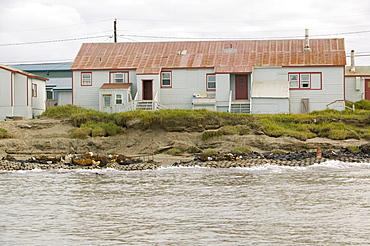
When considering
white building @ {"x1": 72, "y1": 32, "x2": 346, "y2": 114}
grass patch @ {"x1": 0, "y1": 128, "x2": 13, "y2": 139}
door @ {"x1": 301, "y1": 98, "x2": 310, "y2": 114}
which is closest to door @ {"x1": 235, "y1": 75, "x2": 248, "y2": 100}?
white building @ {"x1": 72, "y1": 32, "x2": 346, "y2": 114}

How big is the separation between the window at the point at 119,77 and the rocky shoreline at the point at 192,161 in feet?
52.3

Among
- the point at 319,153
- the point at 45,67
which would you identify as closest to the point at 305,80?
the point at 319,153

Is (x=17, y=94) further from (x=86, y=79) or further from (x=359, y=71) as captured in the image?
(x=359, y=71)

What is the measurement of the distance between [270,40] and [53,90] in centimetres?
2326

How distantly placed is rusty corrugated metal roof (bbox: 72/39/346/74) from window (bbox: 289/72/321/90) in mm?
785

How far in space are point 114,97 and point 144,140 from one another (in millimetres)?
10174

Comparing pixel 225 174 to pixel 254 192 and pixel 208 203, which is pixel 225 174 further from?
pixel 208 203

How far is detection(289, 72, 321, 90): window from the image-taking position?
39.2 metres

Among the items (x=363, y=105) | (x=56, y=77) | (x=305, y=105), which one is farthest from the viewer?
(x=56, y=77)

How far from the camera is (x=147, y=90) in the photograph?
4062 cm

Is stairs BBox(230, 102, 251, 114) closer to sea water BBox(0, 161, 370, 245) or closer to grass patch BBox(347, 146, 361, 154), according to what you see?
grass patch BBox(347, 146, 361, 154)

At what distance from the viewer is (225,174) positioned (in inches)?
842

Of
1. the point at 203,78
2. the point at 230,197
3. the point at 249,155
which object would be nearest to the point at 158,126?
the point at 249,155

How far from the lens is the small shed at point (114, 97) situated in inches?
1549
